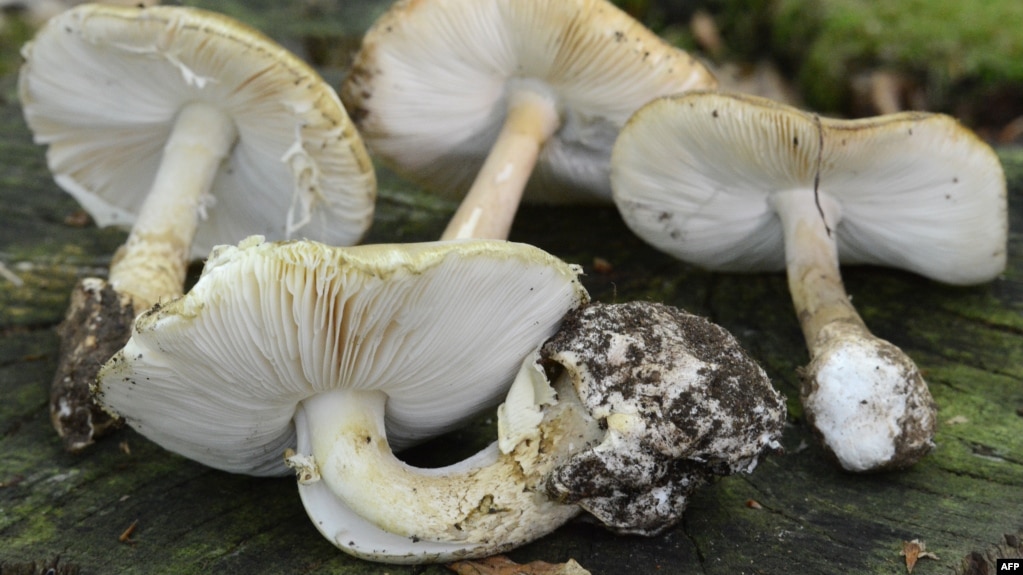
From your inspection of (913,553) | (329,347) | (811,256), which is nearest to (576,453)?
(329,347)

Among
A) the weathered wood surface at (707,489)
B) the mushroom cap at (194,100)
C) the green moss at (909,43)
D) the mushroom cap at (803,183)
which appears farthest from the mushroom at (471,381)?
the green moss at (909,43)

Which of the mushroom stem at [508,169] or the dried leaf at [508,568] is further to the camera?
the mushroom stem at [508,169]

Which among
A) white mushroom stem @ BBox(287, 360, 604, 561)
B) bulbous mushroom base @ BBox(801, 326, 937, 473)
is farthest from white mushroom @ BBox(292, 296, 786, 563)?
bulbous mushroom base @ BBox(801, 326, 937, 473)

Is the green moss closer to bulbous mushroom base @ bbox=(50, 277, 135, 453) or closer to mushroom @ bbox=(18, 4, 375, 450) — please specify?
mushroom @ bbox=(18, 4, 375, 450)

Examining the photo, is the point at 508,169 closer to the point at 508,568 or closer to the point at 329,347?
the point at 329,347

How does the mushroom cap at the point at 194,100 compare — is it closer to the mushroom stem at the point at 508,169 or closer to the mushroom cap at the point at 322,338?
the mushroom stem at the point at 508,169
